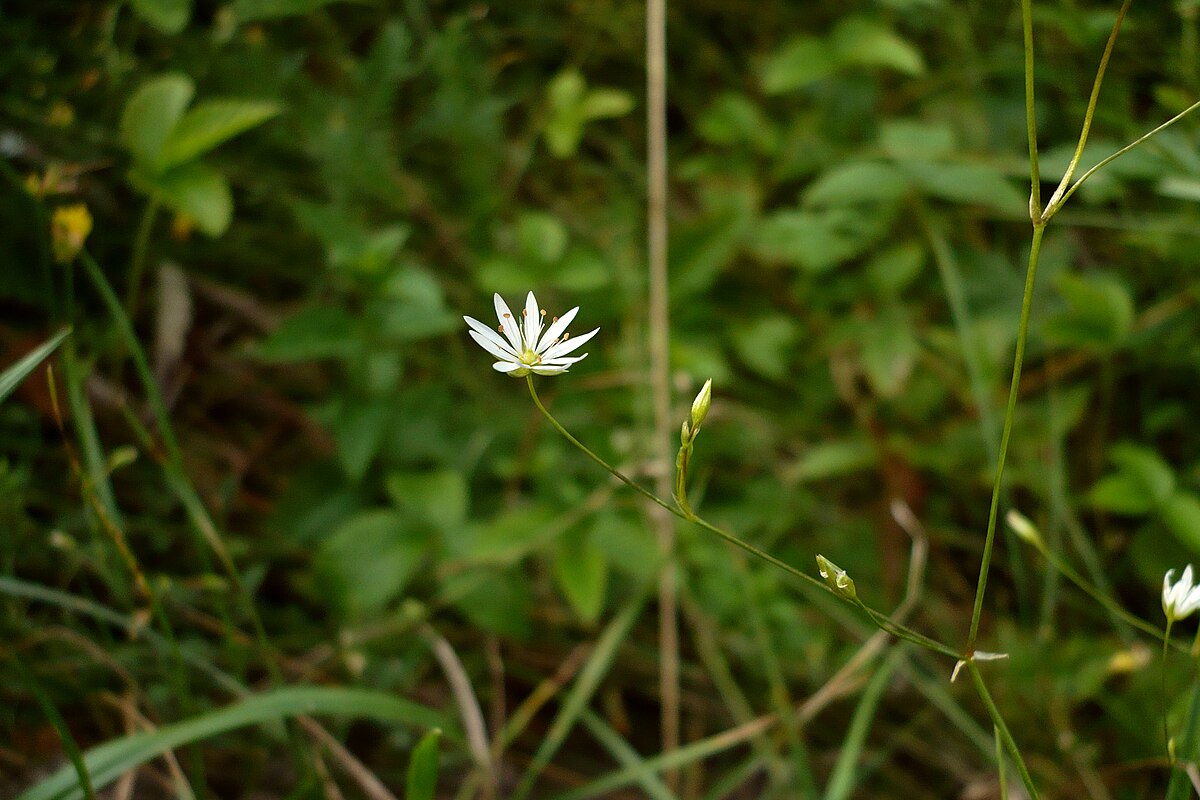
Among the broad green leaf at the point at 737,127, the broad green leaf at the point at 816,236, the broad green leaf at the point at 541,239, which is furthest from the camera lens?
the broad green leaf at the point at 737,127

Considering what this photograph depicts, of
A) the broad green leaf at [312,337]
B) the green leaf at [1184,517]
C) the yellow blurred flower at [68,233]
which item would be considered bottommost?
the green leaf at [1184,517]

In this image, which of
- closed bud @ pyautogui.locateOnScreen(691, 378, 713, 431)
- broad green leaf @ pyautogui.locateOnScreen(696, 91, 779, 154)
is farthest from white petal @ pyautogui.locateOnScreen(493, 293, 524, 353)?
broad green leaf @ pyautogui.locateOnScreen(696, 91, 779, 154)

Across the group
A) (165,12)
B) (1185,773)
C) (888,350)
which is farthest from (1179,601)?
(165,12)

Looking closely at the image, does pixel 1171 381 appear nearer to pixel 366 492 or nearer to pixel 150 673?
pixel 366 492

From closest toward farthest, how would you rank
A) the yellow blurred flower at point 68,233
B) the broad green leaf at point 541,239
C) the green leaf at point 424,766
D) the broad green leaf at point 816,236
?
the green leaf at point 424,766
the yellow blurred flower at point 68,233
the broad green leaf at point 541,239
the broad green leaf at point 816,236

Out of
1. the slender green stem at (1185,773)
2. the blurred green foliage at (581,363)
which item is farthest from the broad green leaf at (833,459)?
the slender green stem at (1185,773)

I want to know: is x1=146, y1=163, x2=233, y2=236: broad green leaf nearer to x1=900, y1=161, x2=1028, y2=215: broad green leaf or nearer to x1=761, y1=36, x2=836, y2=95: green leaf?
x1=761, y1=36, x2=836, y2=95: green leaf

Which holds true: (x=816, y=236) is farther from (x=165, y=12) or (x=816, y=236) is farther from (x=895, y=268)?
(x=165, y=12)

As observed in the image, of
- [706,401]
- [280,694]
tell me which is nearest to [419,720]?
[280,694]

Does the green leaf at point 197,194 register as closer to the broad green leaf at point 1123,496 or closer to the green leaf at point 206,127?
the green leaf at point 206,127
